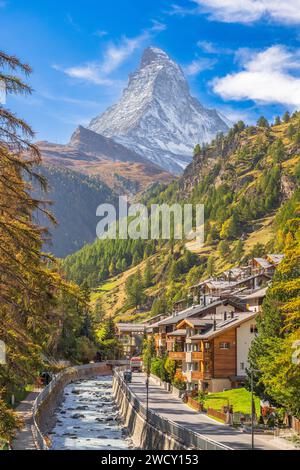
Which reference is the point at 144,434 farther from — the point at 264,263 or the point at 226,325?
the point at 264,263

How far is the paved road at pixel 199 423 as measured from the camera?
4341cm

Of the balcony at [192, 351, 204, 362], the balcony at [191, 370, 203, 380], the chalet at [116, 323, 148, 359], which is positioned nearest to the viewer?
the balcony at [191, 370, 203, 380]

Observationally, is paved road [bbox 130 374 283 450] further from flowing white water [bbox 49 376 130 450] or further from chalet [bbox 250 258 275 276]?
chalet [bbox 250 258 275 276]

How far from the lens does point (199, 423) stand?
54.2m

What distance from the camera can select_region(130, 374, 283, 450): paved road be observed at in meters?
43.4

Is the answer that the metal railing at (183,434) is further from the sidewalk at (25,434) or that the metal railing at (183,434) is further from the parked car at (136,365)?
the parked car at (136,365)

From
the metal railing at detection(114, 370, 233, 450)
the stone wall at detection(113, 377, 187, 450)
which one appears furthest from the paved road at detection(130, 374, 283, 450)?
the metal railing at detection(114, 370, 233, 450)

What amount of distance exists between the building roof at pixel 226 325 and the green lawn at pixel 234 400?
22.9ft

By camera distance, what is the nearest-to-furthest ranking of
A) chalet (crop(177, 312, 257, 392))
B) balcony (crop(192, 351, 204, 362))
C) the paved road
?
the paved road → chalet (crop(177, 312, 257, 392)) → balcony (crop(192, 351, 204, 362))

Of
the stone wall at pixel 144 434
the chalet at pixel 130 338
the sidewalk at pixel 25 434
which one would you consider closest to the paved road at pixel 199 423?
the stone wall at pixel 144 434

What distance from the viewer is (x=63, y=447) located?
2015 inches

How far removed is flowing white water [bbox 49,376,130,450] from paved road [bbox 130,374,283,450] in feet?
14.7

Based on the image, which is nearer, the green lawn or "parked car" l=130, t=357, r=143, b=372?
the green lawn

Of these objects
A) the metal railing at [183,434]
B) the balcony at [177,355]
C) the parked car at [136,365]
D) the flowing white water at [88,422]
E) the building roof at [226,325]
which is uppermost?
the building roof at [226,325]
